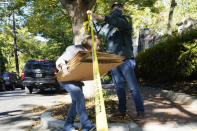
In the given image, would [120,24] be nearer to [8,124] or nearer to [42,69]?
[8,124]

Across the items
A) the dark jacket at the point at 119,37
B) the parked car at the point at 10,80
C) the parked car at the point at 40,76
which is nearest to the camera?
the dark jacket at the point at 119,37

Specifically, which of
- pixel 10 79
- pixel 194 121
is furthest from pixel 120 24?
pixel 10 79

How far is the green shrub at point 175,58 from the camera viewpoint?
683cm

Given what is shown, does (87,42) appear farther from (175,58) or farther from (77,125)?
(175,58)

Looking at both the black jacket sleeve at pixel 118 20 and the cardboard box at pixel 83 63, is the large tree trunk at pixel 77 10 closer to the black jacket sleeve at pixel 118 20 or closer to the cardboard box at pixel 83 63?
the black jacket sleeve at pixel 118 20

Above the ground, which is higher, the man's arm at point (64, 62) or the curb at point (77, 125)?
the man's arm at point (64, 62)

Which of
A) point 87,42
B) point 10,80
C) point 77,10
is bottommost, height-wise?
point 10,80

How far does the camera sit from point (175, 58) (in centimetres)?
741

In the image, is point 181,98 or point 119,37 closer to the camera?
point 119,37

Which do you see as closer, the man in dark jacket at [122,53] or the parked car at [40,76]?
the man in dark jacket at [122,53]

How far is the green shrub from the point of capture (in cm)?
683

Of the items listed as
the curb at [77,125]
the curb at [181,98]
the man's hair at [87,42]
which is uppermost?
the man's hair at [87,42]

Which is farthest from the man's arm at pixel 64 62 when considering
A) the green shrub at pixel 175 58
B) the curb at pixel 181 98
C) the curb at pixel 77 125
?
the green shrub at pixel 175 58

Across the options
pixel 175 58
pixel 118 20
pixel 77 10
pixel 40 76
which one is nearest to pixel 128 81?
pixel 118 20
